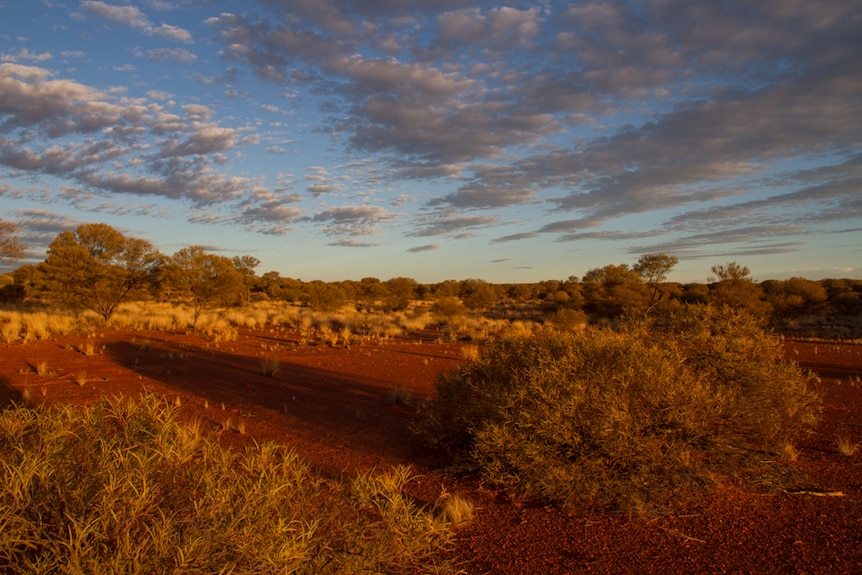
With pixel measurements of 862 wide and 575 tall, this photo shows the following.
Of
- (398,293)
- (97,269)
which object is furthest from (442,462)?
(398,293)

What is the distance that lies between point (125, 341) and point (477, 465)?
19442mm

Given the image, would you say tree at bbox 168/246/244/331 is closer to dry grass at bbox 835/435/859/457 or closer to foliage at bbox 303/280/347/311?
foliage at bbox 303/280/347/311

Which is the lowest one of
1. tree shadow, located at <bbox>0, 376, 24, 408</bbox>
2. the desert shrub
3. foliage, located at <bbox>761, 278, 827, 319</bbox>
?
tree shadow, located at <bbox>0, 376, 24, 408</bbox>

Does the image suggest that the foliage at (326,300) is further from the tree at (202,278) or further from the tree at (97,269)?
the tree at (97,269)

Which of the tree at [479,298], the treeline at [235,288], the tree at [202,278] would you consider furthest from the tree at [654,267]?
the tree at [202,278]

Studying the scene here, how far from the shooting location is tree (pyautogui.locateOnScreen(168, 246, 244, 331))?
86.1 ft

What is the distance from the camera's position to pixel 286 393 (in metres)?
12.3

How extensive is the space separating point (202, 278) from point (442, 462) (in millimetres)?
22689

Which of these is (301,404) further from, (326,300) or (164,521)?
(326,300)

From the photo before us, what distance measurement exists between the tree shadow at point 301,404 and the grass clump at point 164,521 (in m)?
3.65

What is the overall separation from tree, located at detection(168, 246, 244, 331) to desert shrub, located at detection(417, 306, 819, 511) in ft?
73.5

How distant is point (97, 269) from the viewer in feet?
84.7

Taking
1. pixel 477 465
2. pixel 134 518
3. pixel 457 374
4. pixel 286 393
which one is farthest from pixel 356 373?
pixel 134 518

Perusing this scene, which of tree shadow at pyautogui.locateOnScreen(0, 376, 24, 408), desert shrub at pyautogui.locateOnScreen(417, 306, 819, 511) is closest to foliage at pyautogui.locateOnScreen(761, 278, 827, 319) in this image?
desert shrub at pyautogui.locateOnScreen(417, 306, 819, 511)
